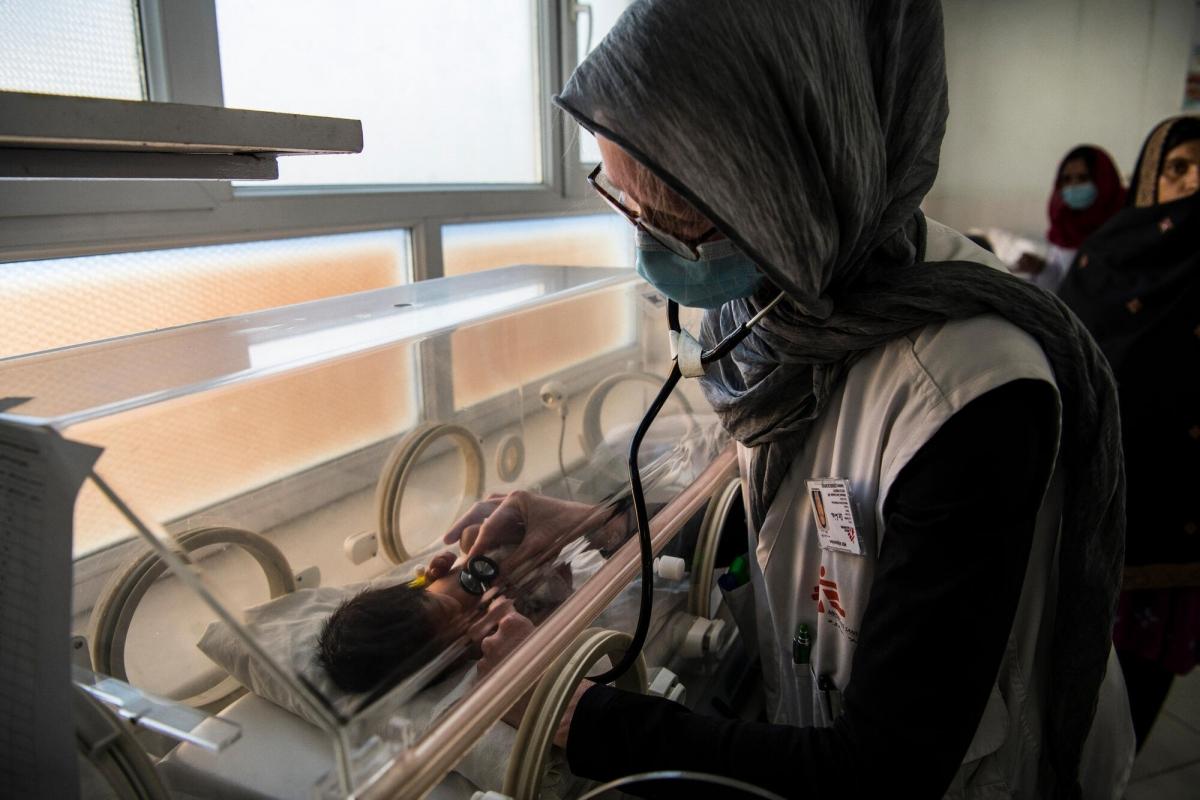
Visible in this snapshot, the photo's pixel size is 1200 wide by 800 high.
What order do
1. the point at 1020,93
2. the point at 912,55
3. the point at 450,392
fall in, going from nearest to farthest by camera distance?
the point at 912,55, the point at 450,392, the point at 1020,93

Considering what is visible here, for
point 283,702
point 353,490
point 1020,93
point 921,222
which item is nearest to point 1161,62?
point 1020,93

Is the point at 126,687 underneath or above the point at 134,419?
underneath

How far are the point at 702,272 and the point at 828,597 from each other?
40cm

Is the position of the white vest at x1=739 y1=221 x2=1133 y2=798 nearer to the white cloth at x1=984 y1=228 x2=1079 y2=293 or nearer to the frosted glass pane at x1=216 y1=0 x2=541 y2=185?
the frosted glass pane at x1=216 y1=0 x2=541 y2=185

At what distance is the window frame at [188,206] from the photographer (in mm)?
1094

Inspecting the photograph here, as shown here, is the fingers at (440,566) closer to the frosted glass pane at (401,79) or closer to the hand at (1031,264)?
the frosted glass pane at (401,79)

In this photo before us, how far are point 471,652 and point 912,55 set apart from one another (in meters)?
0.74

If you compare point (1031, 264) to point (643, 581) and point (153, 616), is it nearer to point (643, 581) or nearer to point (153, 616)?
point (643, 581)

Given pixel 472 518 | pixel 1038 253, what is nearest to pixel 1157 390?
pixel 472 518

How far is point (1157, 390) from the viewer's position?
1.85 m

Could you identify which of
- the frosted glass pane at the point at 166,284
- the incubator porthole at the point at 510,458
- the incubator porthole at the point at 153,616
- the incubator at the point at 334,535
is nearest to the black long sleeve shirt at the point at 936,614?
the incubator at the point at 334,535

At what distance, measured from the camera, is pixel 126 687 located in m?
0.66

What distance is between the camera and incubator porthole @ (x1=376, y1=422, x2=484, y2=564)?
42.3 inches

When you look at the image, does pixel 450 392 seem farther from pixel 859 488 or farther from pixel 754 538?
pixel 859 488
